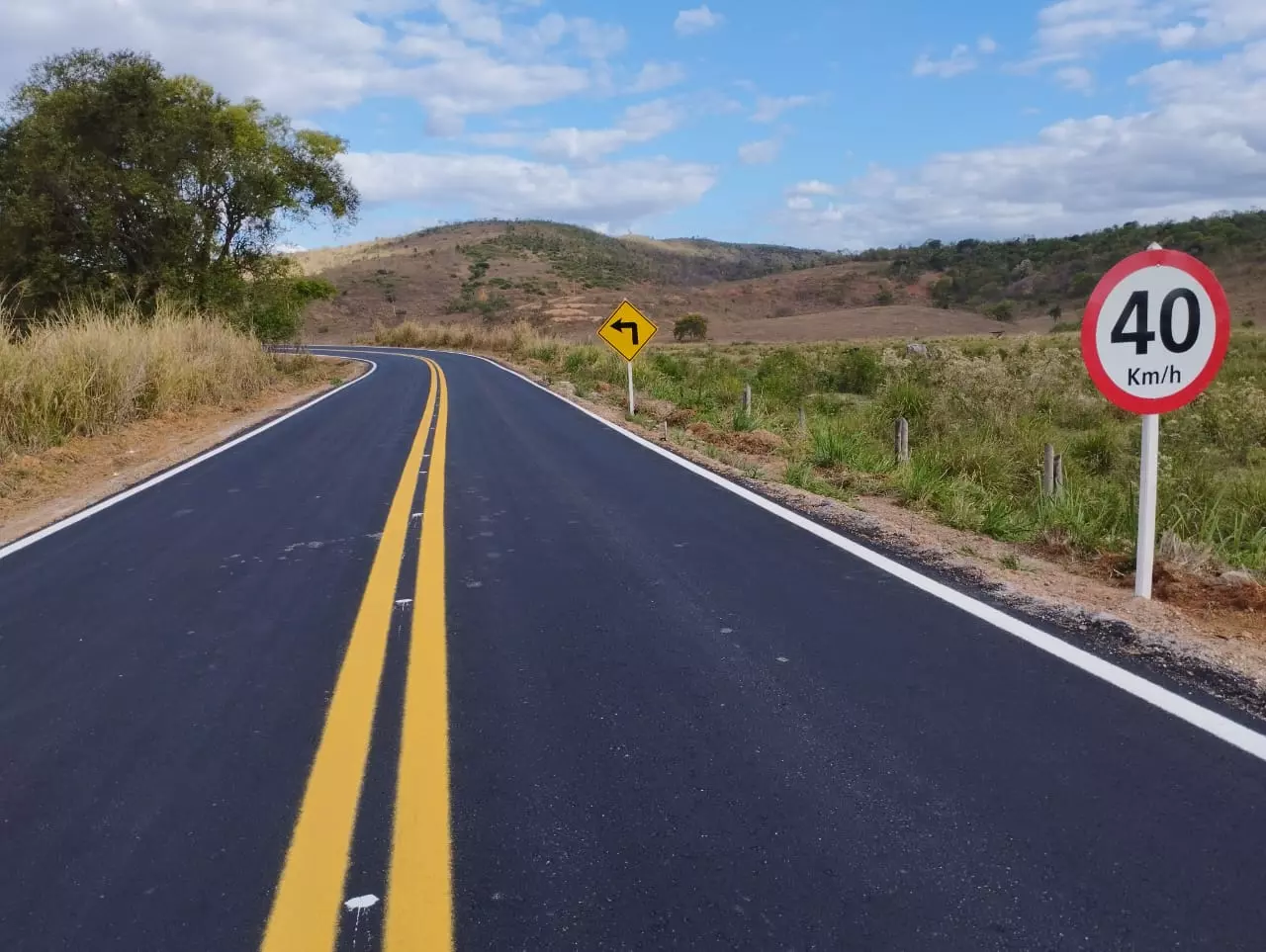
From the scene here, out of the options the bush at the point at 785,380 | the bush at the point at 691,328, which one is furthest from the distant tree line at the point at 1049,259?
the bush at the point at 785,380

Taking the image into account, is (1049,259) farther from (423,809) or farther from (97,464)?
(423,809)

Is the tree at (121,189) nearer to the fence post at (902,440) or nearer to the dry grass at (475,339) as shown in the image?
the dry grass at (475,339)

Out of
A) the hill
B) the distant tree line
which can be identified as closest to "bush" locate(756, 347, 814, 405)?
the hill

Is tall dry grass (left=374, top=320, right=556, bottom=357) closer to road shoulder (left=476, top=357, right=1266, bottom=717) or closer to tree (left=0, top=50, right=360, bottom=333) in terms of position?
tree (left=0, top=50, right=360, bottom=333)

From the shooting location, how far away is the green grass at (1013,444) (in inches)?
313

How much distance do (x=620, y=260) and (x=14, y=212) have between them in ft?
292

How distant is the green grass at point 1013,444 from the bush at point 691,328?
38858 mm

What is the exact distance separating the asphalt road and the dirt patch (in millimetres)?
3675

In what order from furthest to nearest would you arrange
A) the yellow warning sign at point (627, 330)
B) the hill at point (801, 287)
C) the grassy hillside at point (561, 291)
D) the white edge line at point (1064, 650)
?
1. the grassy hillside at point (561, 291)
2. the hill at point (801, 287)
3. the yellow warning sign at point (627, 330)
4. the white edge line at point (1064, 650)

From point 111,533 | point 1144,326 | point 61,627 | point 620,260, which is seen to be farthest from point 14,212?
point 620,260

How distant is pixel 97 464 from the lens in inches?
501

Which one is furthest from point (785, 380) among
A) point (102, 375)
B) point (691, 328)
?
point (691, 328)

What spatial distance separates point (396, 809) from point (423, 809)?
0.31 ft

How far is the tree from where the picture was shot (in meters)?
22.8
